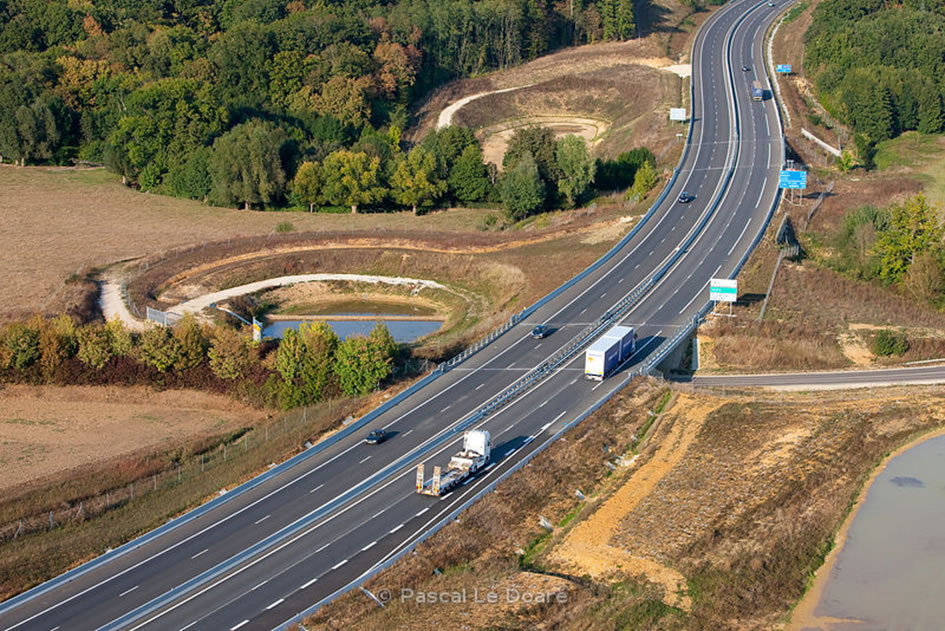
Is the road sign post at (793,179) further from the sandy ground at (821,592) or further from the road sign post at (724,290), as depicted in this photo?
the sandy ground at (821,592)

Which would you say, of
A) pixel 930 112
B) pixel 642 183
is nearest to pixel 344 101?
pixel 642 183

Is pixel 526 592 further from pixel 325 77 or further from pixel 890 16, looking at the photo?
pixel 890 16

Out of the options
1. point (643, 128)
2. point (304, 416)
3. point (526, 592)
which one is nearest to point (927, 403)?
point (526, 592)

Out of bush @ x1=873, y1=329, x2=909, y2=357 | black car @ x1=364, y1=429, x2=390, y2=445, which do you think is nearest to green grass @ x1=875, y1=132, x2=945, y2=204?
bush @ x1=873, y1=329, x2=909, y2=357

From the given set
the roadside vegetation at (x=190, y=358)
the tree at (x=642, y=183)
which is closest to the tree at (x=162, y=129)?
the tree at (x=642, y=183)

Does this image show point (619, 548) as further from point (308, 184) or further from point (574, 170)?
point (308, 184)

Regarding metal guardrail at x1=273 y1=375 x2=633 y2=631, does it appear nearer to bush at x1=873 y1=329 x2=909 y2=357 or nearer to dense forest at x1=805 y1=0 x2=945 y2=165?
bush at x1=873 y1=329 x2=909 y2=357
